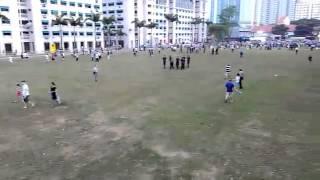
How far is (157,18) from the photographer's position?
122 m

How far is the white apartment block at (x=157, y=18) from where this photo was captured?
4114 inches

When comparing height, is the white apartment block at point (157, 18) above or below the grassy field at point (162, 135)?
above

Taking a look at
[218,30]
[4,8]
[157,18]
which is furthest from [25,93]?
[218,30]

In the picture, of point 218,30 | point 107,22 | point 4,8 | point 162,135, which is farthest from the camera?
point 218,30

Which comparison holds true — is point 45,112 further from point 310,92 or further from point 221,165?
point 310,92

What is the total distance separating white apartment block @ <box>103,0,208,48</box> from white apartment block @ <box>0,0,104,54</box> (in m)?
17.4

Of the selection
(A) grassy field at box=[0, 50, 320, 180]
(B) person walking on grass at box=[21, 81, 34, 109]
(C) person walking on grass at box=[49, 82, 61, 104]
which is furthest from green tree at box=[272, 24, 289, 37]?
(B) person walking on grass at box=[21, 81, 34, 109]

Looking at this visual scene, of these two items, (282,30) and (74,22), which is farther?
(282,30)

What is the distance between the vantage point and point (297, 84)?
22125 millimetres

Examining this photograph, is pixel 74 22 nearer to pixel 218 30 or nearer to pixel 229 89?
pixel 229 89

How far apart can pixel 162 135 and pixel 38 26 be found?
7053 cm

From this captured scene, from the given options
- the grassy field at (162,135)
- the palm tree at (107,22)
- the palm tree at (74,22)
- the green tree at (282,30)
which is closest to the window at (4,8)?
the palm tree at (74,22)

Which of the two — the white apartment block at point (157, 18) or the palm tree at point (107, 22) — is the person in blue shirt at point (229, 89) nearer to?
the palm tree at point (107, 22)

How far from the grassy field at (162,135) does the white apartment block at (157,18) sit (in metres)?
87.2
